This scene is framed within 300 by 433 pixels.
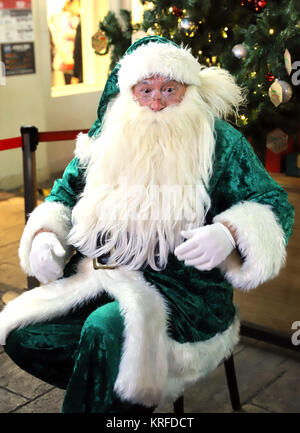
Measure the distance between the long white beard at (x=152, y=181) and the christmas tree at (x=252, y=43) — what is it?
0.97 meters

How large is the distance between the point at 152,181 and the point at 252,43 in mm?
1253

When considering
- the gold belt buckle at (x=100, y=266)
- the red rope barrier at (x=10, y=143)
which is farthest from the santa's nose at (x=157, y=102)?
the red rope barrier at (x=10, y=143)

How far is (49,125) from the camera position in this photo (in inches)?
245

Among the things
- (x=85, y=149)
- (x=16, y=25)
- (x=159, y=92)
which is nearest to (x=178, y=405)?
(x=85, y=149)

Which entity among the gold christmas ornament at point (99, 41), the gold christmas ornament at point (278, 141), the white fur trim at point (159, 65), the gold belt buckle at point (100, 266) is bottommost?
the gold belt buckle at point (100, 266)

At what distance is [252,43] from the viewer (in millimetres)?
2734

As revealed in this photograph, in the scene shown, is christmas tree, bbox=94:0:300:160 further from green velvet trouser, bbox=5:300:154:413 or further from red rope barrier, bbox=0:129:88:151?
green velvet trouser, bbox=5:300:154:413

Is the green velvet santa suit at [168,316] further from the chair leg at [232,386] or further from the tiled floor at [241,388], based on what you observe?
the tiled floor at [241,388]

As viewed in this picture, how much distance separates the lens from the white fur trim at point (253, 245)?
169cm

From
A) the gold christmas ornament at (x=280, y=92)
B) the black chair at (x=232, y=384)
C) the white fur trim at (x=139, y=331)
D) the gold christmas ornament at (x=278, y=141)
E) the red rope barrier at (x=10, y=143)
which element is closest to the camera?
the white fur trim at (x=139, y=331)

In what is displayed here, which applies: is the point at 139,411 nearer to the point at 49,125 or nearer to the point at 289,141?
the point at 289,141
